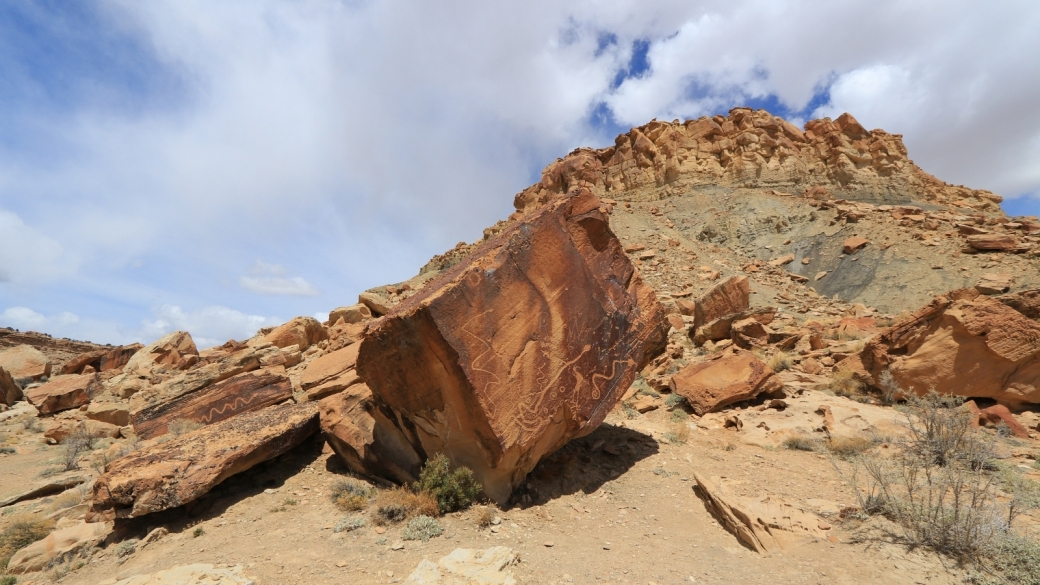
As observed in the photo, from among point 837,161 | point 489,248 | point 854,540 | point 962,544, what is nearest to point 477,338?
point 489,248

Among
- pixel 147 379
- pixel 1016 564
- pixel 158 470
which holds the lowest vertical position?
pixel 1016 564

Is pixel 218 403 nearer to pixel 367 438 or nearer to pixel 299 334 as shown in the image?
pixel 367 438

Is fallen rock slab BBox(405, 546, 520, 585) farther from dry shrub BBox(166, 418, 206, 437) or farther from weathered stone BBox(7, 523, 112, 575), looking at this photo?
dry shrub BBox(166, 418, 206, 437)

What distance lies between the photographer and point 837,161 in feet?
117

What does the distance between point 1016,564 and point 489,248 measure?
5.66 meters

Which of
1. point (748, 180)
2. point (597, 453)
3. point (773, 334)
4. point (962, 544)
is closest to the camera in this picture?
point (962, 544)

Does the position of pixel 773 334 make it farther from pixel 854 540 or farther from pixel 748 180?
pixel 748 180

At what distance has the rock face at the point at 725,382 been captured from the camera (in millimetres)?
9078

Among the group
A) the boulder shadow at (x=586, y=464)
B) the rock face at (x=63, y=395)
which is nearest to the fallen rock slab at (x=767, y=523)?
the boulder shadow at (x=586, y=464)

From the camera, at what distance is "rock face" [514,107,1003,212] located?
35.1 metres

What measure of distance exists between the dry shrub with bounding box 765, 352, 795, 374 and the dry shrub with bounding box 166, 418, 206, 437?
12.1 meters

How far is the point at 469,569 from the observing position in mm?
4207

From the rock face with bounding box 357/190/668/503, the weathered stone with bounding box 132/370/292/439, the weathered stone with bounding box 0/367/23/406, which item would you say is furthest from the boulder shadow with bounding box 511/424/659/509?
the weathered stone with bounding box 0/367/23/406

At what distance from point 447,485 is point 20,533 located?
5.49 meters
